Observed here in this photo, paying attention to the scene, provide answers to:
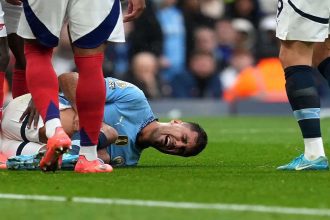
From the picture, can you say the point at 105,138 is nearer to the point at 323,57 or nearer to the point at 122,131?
the point at 122,131

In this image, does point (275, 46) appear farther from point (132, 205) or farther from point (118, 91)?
point (132, 205)

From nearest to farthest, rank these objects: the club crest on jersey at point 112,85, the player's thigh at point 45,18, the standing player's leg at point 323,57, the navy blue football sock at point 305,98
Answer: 1. the player's thigh at point 45,18
2. the navy blue football sock at point 305,98
3. the standing player's leg at point 323,57
4. the club crest on jersey at point 112,85

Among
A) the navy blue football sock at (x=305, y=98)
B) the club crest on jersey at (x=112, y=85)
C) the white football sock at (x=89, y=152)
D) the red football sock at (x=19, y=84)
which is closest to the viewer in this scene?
the white football sock at (x=89, y=152)

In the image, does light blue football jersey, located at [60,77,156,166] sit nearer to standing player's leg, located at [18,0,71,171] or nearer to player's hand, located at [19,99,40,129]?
player's hand, located at [19,99,40,129]

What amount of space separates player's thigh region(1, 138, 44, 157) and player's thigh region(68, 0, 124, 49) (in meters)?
1.22

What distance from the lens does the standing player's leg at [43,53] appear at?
24.3ft

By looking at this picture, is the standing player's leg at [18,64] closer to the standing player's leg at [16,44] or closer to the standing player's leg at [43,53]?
the standing player's leg at [16,44]

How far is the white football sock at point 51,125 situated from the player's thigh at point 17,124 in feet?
3.67

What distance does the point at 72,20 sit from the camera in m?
7.47

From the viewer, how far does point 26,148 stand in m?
8.51

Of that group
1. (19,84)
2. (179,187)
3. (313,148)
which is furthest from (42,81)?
(313,148)

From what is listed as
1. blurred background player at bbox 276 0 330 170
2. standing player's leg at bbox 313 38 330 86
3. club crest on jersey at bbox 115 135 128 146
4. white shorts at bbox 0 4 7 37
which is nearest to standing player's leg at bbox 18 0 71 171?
white shorts at bbox 0 4 7 37

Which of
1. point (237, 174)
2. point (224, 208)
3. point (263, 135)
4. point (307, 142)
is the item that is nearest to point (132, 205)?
point (224, 208)

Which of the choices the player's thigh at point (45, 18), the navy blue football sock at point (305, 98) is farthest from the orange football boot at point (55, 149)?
the navy blue football sock at point (305, 98)
